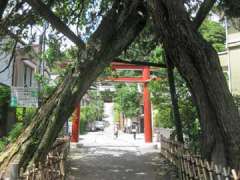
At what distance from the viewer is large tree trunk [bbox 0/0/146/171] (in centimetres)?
605

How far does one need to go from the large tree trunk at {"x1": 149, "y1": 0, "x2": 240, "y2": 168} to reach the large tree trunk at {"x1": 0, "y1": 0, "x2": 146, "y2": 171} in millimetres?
944

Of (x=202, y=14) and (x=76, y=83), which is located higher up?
(x=202, y=14)

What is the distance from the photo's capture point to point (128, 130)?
5656cm

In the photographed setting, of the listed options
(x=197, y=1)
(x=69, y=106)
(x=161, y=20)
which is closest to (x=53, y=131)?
(x=69, y=106)

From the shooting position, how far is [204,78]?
6422mm

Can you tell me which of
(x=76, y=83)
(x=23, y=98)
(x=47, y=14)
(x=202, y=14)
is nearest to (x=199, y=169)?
(x=76, y=83)

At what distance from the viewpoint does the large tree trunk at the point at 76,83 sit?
19.9ft

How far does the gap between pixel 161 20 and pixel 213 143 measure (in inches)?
99.1

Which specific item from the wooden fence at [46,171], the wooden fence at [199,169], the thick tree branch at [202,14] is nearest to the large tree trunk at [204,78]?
the wooden fence at [199,169]

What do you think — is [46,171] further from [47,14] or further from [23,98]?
[23,98]

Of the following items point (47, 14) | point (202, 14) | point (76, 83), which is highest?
point (202, 14)

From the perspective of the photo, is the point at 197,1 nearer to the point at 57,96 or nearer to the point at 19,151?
the point at 57,96

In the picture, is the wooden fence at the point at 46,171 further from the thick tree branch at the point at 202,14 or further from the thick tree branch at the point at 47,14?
the thick tree branch at the point at 202,14

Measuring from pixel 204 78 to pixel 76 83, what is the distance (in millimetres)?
2425
